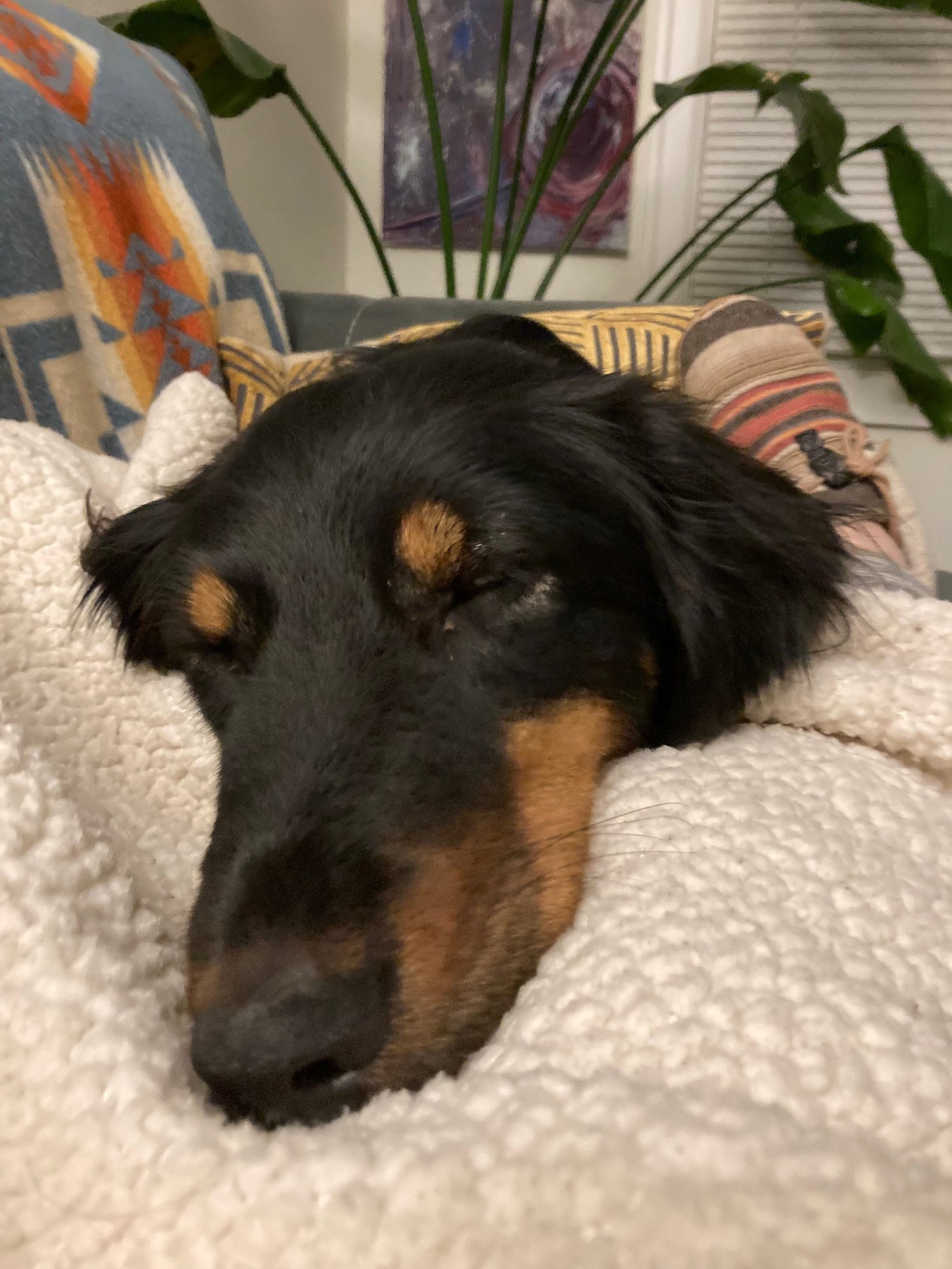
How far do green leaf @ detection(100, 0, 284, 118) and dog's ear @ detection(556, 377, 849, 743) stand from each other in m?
2.02

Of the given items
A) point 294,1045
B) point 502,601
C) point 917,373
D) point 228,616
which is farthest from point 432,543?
point 917,373

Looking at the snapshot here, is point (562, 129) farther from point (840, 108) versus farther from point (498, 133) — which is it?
point (840, 108)

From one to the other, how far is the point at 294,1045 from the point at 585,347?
173 centimetres

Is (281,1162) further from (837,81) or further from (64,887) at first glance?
(837,81)

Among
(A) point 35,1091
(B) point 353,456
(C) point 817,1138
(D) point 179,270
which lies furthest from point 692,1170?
(D) point 179,270

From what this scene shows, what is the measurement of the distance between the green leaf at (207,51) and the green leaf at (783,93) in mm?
1185

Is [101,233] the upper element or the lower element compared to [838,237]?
upper

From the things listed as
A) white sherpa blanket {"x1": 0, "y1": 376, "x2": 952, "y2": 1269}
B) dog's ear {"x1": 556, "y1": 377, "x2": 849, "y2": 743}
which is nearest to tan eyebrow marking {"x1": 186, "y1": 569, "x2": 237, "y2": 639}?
white sherpa blanket {"x1": 0, "y1": 376, "x2": 952, "y2": 1269}

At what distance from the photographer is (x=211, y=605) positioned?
88cm

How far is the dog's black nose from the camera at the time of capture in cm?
51

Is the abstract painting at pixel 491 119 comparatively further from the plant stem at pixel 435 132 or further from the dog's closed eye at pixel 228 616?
the dog's closed eye at pixel 228 616

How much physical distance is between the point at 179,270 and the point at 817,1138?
1953 millimetres

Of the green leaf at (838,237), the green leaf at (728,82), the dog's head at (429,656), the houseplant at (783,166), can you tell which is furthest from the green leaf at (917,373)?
the dog's head at (429,656)

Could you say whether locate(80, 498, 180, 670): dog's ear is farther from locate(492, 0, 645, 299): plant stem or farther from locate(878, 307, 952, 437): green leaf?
locate(878, 307, 952, 437): green leaf
